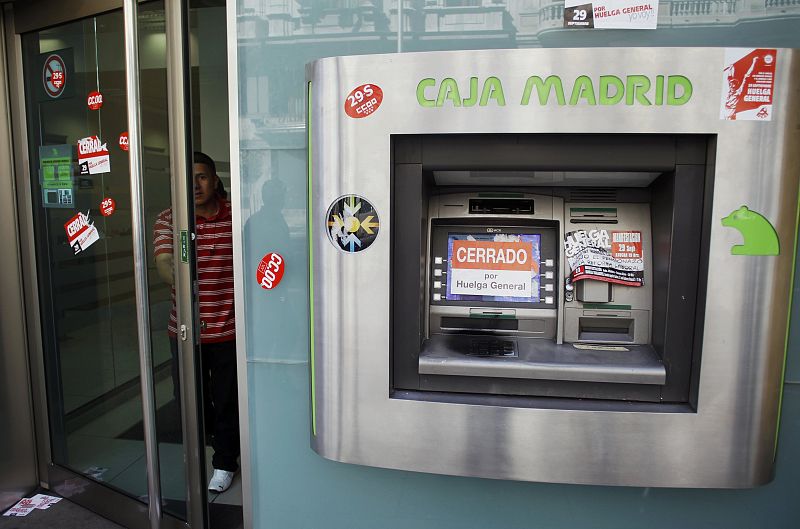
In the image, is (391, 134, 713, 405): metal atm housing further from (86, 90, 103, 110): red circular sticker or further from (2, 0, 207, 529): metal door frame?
(86, 90, 103, 110): red circular sticker

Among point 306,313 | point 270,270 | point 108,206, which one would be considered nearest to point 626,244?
point 306,313

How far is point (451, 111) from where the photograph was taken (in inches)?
66.8

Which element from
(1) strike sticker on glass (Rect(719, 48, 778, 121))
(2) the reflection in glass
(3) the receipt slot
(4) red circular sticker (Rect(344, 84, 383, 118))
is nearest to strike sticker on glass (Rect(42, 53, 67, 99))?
(2) the reflection in glass

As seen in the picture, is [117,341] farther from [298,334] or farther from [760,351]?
[760,351]

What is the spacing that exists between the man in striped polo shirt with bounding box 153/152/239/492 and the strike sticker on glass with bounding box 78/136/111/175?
432mm

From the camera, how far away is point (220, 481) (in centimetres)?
295

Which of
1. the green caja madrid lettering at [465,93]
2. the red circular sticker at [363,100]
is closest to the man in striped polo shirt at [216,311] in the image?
the red circular sticker at [363,100]

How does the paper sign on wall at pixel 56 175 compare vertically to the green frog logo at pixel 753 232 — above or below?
above

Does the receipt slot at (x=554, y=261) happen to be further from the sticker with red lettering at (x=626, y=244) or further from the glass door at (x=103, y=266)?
the glass door at (x=103, y=266)

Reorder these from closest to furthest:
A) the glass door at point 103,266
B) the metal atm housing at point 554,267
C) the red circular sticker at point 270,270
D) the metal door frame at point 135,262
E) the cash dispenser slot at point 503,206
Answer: the metal atm housing at point 554,267, the cash dispenser slot at point 503,206, the red circular sticker at point 270,270, the metal door frame at point 135,262, the glass door at point 103,266

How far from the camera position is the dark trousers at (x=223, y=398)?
115 inches

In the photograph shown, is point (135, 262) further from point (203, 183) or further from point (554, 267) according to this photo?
point (554, 267)

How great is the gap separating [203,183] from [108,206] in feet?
1.58

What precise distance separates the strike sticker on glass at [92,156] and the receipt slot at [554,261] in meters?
1.40
